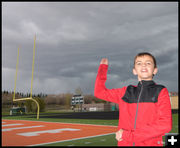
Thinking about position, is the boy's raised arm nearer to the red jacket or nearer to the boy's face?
the red jacket

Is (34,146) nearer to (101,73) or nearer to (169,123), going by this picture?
(101,73)

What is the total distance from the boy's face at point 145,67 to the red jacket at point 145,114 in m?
0.05

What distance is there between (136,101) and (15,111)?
30.3 metres

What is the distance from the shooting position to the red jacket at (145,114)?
139 cm

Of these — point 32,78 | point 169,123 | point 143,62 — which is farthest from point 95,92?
point 32,78

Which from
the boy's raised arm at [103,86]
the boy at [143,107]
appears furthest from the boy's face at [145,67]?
the boy's raised arm at [103,86]

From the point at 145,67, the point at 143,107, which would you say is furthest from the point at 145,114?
the point at 145,67

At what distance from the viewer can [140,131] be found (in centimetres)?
141

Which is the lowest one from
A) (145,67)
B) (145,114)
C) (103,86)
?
(145,114)

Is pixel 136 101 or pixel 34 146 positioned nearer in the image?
pixel 136 101

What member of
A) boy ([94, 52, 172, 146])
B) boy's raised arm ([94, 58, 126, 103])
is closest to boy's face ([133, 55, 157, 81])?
boy ([94, 52, 172, 146])

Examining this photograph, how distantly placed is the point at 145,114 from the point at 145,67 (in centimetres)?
35

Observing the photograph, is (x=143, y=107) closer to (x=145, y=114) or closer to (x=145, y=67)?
(x=145, y=114)

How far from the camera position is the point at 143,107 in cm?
148
